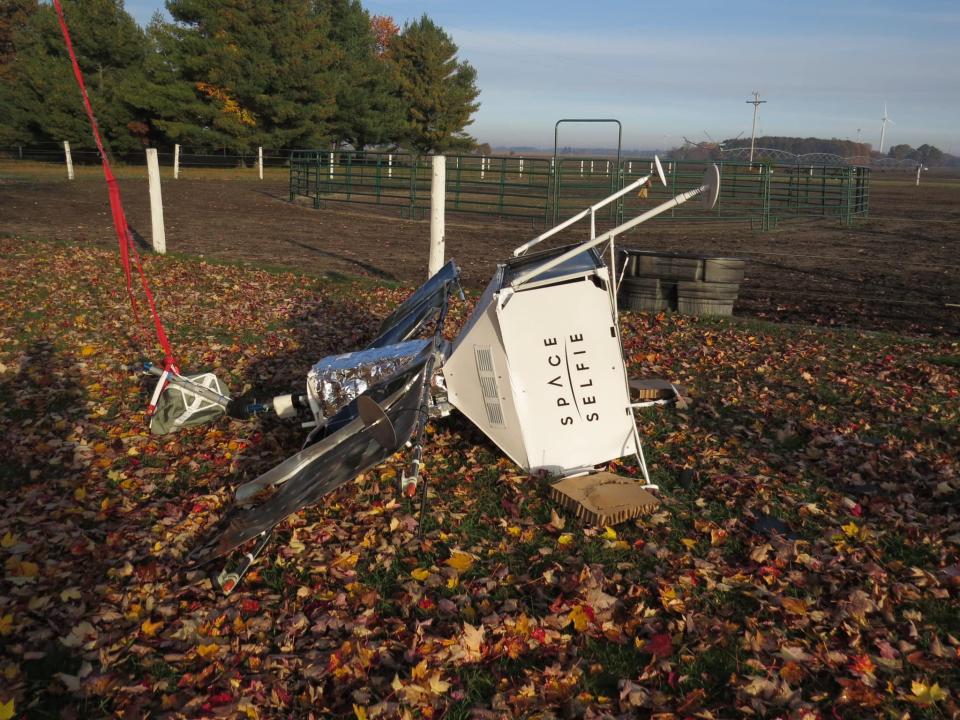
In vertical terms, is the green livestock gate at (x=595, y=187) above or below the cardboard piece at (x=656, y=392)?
above

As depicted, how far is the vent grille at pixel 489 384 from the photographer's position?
15.7ft

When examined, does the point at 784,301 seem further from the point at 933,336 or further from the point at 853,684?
the point at 853,684

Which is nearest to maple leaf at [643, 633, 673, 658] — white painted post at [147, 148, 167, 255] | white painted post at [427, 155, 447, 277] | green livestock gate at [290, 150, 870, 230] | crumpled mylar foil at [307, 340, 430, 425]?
crumpled mylar foil at [307, 340, 430, 425]

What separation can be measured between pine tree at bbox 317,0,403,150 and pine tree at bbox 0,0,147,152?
11.1 m

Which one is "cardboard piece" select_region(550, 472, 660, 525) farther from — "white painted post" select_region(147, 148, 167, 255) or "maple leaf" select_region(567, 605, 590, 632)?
"white painted post" select_region(147, 148, 167, 255)

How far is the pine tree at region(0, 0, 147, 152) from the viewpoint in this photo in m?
43.4

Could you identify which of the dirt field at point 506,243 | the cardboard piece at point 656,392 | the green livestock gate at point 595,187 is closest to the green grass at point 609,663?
the cardboard piece at point 656,392

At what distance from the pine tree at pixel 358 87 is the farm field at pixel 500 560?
43073 millimetres

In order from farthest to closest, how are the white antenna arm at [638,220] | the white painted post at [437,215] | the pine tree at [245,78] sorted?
the pine tree at [245,78], the white painted post at [437,215], the white antenna arm at [638,220]

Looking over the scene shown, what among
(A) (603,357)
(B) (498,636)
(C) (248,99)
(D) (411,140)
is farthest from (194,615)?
(D) (411,140)

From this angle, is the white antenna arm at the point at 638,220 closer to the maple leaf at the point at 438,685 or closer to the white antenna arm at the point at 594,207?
the white antenna arm at the point at 594,207

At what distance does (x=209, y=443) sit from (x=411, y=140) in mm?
55173

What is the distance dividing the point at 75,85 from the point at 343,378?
146 ft

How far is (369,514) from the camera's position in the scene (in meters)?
4.59
